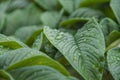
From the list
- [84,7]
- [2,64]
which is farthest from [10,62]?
[84,7]

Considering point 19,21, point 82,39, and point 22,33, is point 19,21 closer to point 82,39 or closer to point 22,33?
point 22,33

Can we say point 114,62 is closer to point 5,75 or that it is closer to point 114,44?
point 114,44

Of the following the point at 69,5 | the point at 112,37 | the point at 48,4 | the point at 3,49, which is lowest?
the point at 112,37

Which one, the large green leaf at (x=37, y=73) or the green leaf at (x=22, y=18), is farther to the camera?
the green leaf at (x=22, y=18)

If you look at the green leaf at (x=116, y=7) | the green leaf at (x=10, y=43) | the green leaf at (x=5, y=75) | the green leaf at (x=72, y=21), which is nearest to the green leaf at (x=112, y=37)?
the green leaf at (x=116, y=7)

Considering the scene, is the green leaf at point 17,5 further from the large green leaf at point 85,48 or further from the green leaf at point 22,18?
the large green leaf at point 85,48

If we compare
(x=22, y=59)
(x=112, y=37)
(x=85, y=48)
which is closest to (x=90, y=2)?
(x=112, y=37)

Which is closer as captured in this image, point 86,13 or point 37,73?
point 37,73
